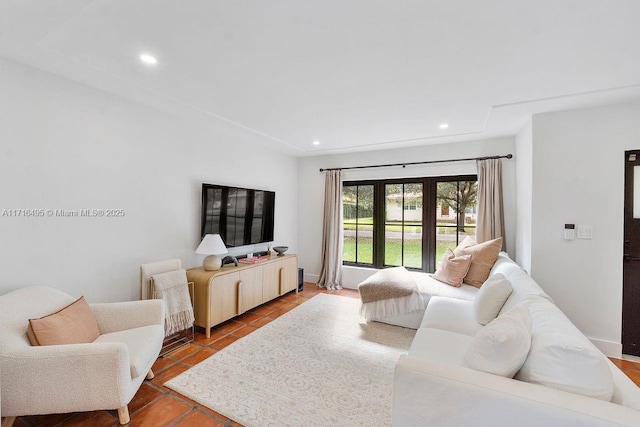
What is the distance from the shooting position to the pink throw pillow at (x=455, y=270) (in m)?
3.29

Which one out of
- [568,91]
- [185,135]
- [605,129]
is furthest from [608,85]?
[185,135]

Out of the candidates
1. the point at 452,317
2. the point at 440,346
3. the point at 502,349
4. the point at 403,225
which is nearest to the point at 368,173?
the point at 403,225

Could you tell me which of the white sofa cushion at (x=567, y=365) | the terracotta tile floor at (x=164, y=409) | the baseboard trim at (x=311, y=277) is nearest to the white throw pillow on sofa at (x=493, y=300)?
the white sofa cushion at (x=567, y=365)

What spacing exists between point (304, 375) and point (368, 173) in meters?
3.39

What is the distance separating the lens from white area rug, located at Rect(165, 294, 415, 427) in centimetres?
A: 183

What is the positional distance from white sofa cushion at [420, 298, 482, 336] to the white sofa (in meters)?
0.81

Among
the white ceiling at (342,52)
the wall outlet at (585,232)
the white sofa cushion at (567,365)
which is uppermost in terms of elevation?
the white ceiling at (342,52)

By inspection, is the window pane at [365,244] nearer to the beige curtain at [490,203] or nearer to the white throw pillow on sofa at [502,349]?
the beige curtain at [490,203]

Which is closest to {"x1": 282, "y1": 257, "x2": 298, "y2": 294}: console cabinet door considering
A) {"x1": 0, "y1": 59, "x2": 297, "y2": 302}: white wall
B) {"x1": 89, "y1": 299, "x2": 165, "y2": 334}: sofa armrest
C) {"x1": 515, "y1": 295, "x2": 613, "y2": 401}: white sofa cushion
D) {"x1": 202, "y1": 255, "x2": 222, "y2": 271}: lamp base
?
{"x1": 202, "y1": 255, "x2": 222, "y2": 271}: lamp base

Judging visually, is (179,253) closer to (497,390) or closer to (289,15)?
(289,15)

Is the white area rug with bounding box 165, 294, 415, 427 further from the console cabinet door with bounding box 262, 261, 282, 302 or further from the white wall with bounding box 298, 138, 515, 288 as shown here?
the white wall with bounding box 298, 138, 515, 288

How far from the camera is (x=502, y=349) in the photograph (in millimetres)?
1279

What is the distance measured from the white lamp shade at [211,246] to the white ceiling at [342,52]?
1.42 meters

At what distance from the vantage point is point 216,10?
1442 millimetres
